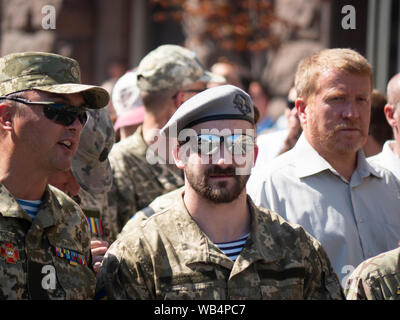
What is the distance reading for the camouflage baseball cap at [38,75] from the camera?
10.6 feet

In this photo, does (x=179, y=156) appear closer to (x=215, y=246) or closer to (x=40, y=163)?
(x=215, y=246)

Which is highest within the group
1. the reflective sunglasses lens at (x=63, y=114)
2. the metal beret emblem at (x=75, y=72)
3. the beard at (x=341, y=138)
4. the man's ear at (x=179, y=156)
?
the metal beret emblem at (x=75, y=72)

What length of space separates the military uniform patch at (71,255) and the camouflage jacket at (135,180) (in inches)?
60.2

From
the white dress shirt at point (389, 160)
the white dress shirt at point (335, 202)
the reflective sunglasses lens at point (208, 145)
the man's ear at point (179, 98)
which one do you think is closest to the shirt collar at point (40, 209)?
the reflective sunglasses lens at point (208, 145)

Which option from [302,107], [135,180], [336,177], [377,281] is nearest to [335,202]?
[336,177]

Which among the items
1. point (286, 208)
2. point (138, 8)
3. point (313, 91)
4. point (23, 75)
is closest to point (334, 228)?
point (286, 208)

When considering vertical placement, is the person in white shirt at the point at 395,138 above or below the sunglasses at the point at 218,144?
below

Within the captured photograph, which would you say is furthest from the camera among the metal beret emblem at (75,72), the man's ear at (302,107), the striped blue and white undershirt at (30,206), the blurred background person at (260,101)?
the blurred background person at (260,101)

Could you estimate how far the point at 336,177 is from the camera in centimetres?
424

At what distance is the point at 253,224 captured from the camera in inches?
128

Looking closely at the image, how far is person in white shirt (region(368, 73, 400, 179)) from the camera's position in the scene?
472 cm

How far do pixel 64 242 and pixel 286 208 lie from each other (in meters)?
1.27

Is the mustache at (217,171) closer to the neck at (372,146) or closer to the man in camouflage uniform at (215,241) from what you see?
the man in camouflage uniform at (215,241)

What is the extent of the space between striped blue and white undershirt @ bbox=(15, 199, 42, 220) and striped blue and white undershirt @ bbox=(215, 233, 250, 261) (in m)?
0.73
